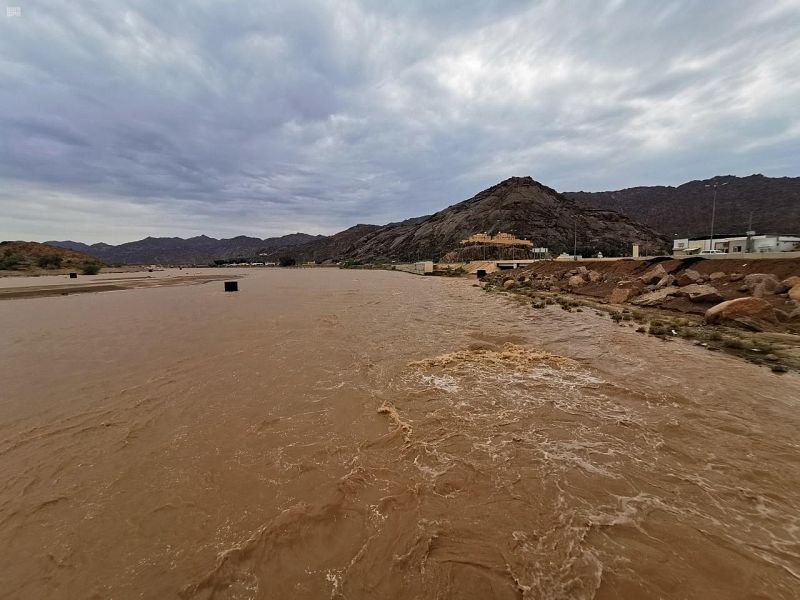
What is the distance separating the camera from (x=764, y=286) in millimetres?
18719

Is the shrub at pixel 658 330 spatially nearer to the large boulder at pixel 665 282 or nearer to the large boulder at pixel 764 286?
the large boulder at pixel 764 286

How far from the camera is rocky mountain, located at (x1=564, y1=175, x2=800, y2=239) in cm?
11475

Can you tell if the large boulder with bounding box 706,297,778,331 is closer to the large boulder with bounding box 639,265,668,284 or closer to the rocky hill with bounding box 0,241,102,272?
the large boulder with bounding box 639,265,668,284

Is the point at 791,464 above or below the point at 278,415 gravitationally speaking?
below

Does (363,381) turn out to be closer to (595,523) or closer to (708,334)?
(595,523)

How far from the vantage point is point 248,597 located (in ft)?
10.7

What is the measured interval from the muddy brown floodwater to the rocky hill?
103407 millimetres

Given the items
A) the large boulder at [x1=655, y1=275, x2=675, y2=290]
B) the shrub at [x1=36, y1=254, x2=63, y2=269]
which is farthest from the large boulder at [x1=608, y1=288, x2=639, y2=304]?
the shrub at [x1=36, y1=254, x2=63, y2=269]

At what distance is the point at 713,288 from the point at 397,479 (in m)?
23.5

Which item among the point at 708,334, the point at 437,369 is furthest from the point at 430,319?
the point at 708,334

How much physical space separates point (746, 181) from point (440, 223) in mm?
130781

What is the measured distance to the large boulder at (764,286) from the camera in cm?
1848

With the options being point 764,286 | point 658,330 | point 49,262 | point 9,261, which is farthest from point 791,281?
point 9,261

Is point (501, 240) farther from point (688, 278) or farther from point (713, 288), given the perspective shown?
point (713, 288)
